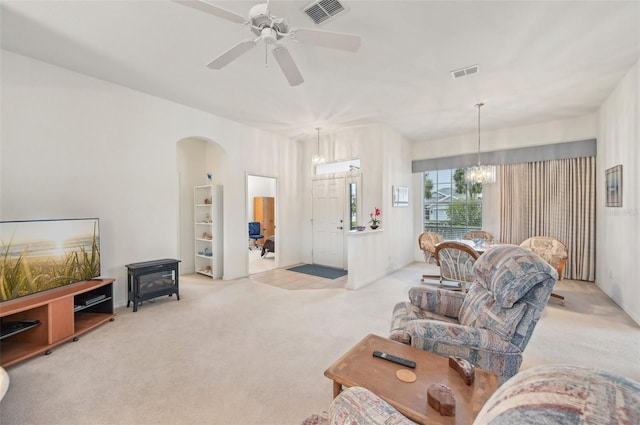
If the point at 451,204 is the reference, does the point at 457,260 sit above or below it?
below

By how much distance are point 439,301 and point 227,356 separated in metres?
1.91

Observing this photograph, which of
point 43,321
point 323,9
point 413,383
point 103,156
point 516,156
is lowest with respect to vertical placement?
point 43,321

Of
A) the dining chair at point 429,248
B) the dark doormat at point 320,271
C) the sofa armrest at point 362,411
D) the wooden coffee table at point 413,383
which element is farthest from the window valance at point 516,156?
the sofa armrest at point 362,411

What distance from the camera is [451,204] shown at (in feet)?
20.6

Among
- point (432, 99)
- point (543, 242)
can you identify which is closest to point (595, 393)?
point (432, 99)

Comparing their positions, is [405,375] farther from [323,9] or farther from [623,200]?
[623,200]

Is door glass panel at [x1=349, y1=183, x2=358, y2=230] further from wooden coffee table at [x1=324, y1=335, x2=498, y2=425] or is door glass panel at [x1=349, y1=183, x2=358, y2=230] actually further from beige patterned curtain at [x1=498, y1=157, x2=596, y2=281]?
wooden coffee table at [x1=324, y1=335, x2=498, y2=425]

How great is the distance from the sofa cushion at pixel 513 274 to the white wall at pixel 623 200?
262cm

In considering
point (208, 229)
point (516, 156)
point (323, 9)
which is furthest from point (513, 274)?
point (208, 229)

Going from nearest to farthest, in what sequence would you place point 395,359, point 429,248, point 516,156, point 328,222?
point 395,359
point 429,248
point 516,156
point 328,222

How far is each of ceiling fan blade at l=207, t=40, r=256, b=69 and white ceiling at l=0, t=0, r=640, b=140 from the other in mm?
385

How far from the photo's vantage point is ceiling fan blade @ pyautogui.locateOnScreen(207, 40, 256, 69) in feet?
6.88

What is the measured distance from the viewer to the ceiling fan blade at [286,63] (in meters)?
2.12

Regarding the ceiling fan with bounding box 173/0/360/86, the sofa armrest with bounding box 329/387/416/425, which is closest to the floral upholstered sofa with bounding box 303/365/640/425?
the sofa armrest with bounding box 329/387/416/425
